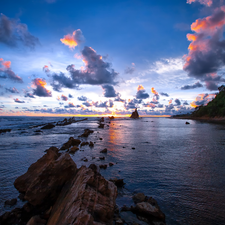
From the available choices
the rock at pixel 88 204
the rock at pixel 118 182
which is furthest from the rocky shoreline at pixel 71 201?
the rock at pixel 118 182

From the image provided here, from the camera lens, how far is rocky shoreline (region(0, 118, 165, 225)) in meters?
5.65

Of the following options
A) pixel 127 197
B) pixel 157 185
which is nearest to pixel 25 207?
pixel 127 197

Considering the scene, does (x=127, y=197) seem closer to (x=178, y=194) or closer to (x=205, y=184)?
(x=178, y=194)

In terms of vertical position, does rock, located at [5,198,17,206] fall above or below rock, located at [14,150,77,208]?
below

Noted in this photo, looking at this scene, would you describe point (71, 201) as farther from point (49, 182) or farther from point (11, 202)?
point (11, 202)

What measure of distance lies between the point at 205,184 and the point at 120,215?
7.88 meters

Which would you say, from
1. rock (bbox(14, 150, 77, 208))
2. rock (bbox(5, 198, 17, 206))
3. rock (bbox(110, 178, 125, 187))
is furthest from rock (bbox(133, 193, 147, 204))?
rock (bbox(5, 198, 17, 206))

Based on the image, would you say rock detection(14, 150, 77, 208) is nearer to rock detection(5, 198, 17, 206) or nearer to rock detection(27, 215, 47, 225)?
rock detection(5, 198, 17, 206)

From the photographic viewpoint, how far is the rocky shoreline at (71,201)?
18.5ft

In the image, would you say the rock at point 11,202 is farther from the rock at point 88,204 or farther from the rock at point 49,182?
the rock at point 88,204

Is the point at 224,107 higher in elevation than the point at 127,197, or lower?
higher

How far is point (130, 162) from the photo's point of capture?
16.7 meters

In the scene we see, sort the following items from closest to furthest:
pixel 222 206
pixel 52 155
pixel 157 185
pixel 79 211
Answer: pixel 79 211 → pixel 222 206 → pixel 52 155 → pixel 157 185

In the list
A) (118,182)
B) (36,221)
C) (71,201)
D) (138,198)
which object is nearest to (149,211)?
(138,198)
